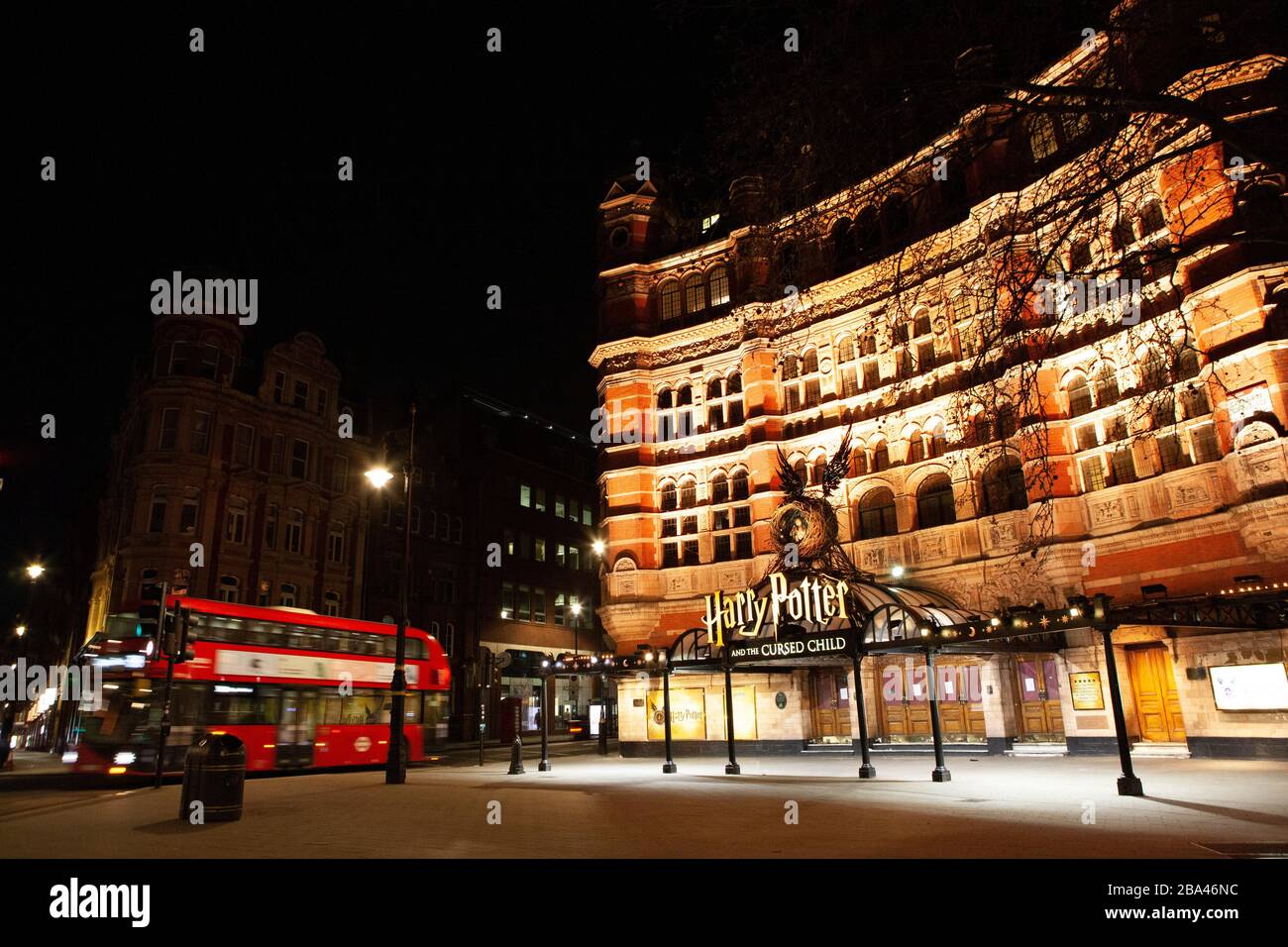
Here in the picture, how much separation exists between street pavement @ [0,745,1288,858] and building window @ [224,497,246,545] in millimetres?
19760

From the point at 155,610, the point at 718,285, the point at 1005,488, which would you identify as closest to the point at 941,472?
the point at 1005,488

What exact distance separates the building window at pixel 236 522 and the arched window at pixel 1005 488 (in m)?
33.3

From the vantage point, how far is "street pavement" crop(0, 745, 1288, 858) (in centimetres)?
892

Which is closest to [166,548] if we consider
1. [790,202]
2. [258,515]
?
[258,515]

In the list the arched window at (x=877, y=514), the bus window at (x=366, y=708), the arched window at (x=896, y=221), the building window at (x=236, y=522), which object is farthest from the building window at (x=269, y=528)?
the arched window at (x=896, y=221)

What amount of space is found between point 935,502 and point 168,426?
112 ft

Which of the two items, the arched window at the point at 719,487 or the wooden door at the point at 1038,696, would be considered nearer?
the wooden door at the point at 1038,696

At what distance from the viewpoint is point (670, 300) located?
3516cm

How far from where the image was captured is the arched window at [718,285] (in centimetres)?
3372

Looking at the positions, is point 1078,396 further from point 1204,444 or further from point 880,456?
point 880,456

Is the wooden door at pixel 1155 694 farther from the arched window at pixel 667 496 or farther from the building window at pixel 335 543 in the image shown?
the building window at pixel 335 543

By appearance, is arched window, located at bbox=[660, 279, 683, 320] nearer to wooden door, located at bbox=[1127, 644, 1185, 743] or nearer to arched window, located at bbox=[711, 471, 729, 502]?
arched window, located at bbox=[711, 471, 729, 502]

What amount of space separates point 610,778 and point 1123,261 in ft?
53.5

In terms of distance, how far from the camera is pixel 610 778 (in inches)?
791
